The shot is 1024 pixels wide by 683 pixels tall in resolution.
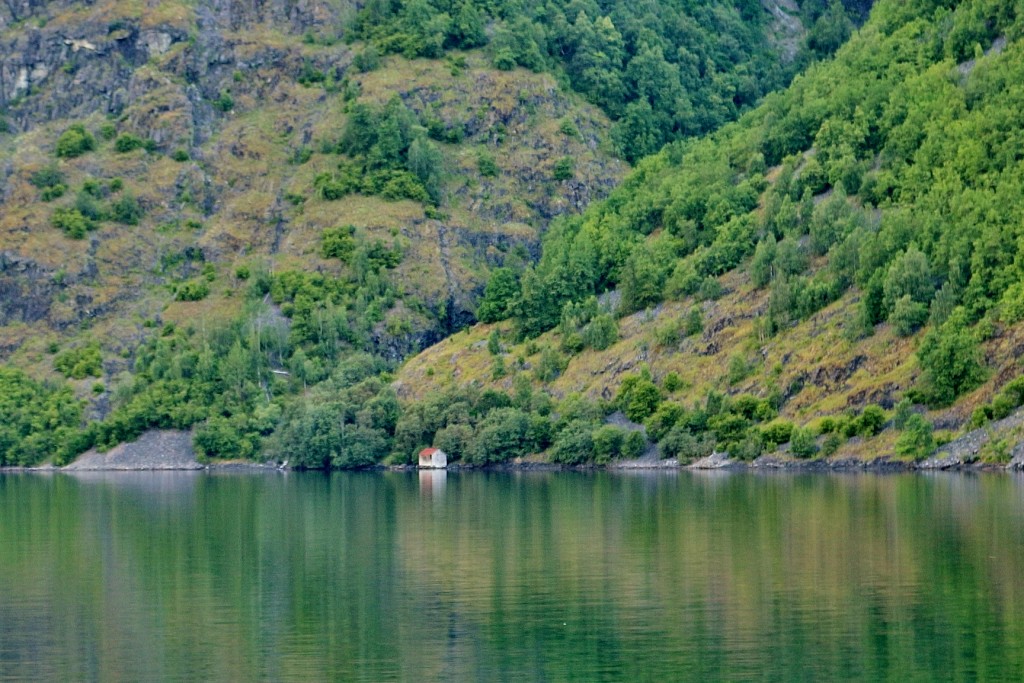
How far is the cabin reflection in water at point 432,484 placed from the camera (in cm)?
15650

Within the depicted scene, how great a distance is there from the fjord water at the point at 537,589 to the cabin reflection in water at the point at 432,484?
1472cm

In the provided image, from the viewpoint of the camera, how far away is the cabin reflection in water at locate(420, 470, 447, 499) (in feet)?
513

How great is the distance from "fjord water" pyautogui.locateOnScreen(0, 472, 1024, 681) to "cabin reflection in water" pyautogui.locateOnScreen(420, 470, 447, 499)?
14.7m

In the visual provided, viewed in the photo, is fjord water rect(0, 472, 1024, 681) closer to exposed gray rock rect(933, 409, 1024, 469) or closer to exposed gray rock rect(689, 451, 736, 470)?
exposed gray rock rect(933, 409, 1024, 469)

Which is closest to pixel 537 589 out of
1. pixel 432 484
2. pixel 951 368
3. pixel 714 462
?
pixel 432 484

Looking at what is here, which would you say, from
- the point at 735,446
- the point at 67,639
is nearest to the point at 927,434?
the point at 735,446

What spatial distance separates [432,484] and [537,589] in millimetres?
90261

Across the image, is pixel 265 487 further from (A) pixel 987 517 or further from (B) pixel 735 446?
(A) pixel 987 517

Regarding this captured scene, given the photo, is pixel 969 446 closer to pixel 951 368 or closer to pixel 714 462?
pixel 951 368

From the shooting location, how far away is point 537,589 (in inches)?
3339

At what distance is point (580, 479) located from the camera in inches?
6860

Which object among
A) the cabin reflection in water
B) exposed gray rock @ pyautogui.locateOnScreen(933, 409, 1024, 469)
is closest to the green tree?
exposed gray rock @ pyautogui.locateOnScreen(933, 409, 1024, 469)

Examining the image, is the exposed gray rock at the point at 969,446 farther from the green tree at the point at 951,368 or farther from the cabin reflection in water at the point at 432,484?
the cabin reflection in water at the point at 432,484

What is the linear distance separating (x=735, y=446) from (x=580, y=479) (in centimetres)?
1912
